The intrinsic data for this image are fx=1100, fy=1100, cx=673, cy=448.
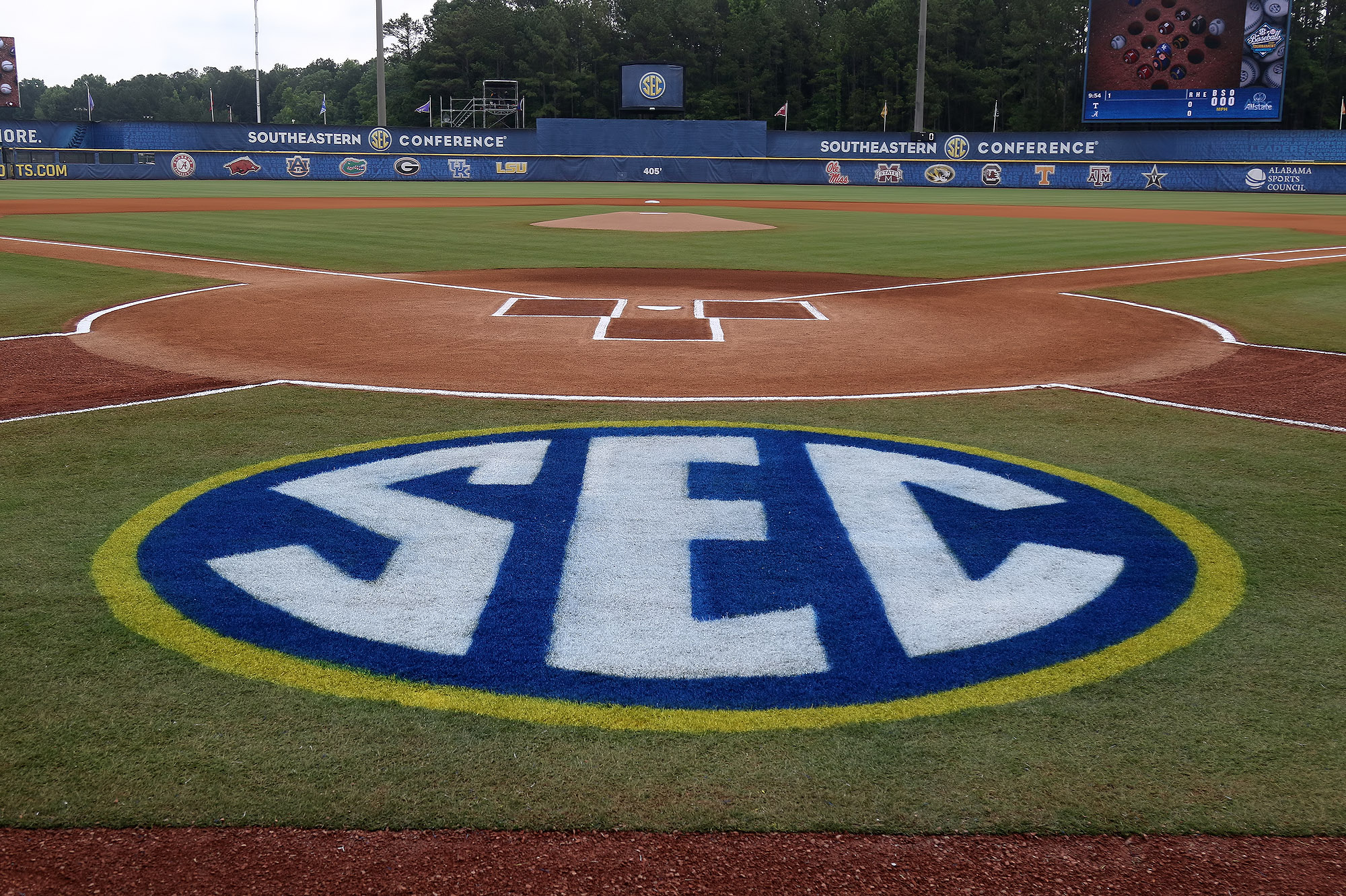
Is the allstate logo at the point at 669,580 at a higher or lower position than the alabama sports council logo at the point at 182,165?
lower

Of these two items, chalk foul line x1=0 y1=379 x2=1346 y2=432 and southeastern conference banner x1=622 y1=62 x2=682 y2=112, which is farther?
southeastern conference banner x1=622 y1=62 x2=682 y2=112

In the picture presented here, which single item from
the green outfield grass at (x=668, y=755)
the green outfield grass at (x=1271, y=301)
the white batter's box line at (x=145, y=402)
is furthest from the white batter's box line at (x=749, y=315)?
the green outfield grass at (x=668, y=755)

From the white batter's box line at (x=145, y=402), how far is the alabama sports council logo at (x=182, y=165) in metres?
54.1

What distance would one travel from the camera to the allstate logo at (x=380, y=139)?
57625 mm

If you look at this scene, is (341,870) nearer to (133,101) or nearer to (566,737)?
(566,737)

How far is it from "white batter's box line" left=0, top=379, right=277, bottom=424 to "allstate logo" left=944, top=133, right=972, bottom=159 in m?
53.4

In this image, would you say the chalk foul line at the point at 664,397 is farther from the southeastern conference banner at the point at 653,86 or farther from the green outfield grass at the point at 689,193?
the southeastern conference banner at the point at 653,86

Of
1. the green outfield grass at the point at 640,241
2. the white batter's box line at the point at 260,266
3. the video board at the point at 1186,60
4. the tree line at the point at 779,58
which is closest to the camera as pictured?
the white batter's box line at the point at 260,266

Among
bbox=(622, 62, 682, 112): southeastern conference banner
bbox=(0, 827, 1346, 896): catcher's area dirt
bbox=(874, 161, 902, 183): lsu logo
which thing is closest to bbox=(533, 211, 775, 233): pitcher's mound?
bbox=(0, 827, 1346, 896): catcher's area dirt

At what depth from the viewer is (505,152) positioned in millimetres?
59281

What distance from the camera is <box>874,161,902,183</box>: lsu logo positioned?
5812 centimetres

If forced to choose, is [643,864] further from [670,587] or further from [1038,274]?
[1038,274]

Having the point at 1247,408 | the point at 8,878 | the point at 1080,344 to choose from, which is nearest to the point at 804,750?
the point at 8,878

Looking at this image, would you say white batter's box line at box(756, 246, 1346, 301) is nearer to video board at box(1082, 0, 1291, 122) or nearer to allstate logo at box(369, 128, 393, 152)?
video board at box(1082, 0, 1291, 122)
